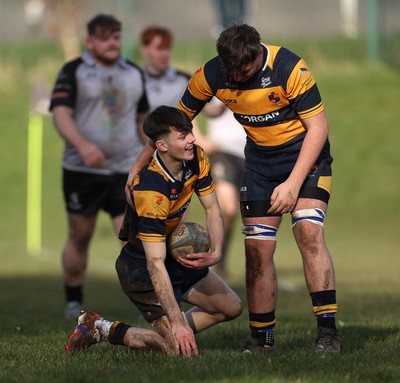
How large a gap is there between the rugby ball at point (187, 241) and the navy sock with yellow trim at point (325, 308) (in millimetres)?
792

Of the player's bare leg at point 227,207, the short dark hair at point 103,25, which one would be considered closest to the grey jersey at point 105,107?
the short dark hair at point 103,25

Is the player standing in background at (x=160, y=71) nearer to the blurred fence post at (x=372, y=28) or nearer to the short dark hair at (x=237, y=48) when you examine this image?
the short dark hair at (x=237, y=48)

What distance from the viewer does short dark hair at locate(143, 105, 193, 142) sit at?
6.52 metres

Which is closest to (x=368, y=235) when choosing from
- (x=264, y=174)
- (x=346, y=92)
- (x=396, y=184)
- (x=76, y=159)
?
(x=396, y=184)

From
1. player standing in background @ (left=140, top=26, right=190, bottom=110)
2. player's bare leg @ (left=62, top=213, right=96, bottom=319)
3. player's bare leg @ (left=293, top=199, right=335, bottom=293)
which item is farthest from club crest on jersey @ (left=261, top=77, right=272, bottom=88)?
player standing in background @ (left=140, top=26, right=190, bottom=110)

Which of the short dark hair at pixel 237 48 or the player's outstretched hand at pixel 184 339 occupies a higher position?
the short dark hair at pixel 237 48

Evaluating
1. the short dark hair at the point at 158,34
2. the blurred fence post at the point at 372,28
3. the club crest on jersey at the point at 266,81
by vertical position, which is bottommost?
the club crest on jersey at the point at 266,81

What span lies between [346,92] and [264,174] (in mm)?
22777

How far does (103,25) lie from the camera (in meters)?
9.80

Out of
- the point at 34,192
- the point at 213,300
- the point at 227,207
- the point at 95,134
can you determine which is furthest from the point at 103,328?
the point at 34,192

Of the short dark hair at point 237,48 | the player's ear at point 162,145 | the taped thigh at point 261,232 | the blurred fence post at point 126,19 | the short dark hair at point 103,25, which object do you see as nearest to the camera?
the short dark hair at point 237,48

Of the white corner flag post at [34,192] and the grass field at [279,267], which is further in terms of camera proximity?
the white corner flag post at [34,192]

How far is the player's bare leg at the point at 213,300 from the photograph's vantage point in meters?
6.92

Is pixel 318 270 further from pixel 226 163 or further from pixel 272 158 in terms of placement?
pixel 226 163
